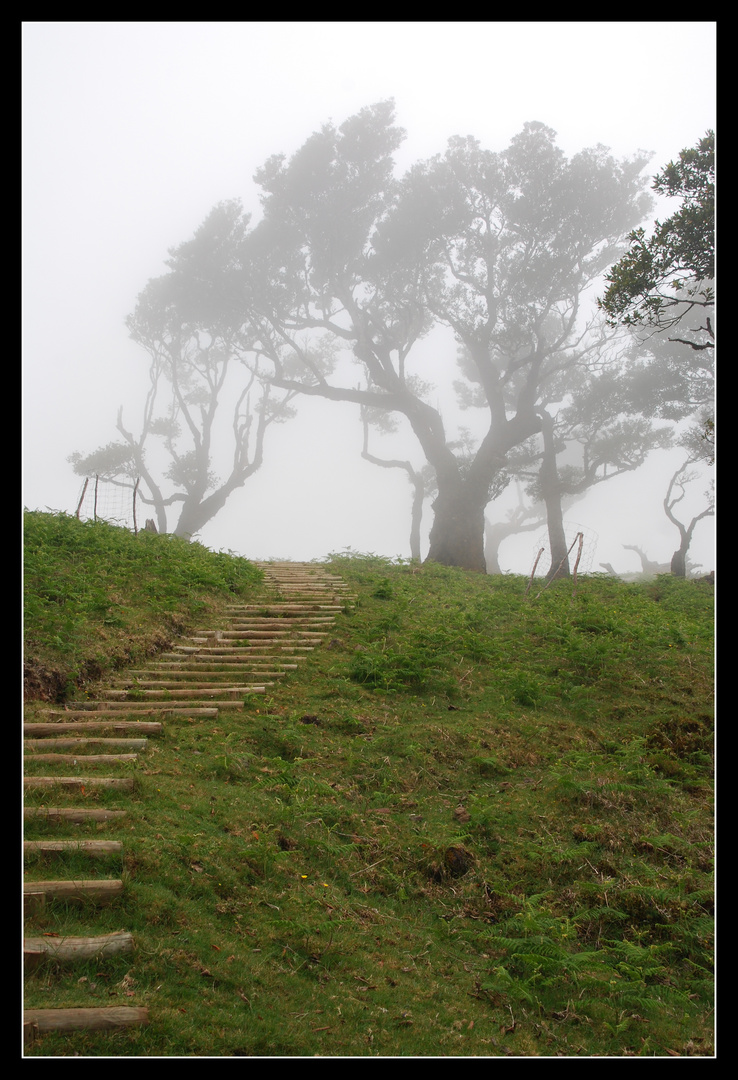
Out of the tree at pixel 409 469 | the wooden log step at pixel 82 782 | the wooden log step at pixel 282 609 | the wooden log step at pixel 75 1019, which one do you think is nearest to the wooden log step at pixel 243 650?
the wooden log step at pixel 282 609

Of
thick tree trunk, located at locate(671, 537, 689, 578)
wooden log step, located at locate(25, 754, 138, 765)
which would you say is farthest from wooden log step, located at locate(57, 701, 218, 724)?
thick tree trunk, located at locate(671, 537, 689, 578)

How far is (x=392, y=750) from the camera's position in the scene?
6.66m

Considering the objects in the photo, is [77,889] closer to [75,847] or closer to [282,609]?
[75,847]

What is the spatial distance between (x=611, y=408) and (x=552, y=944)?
2709 cm

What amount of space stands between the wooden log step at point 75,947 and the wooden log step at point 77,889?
12.6 inches

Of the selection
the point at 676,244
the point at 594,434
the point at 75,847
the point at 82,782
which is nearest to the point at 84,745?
the point at 82,782

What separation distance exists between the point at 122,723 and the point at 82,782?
4.24 ft

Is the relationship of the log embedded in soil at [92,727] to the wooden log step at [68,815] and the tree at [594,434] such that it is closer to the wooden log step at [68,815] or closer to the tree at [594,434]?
the wooden log step at [68,815]

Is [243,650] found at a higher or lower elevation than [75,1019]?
higher

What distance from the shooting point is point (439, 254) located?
2762 centimetres

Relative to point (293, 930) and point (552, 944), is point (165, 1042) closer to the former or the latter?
point (293, 930)

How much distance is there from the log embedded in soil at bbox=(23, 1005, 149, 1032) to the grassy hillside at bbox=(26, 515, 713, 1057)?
5 cm
